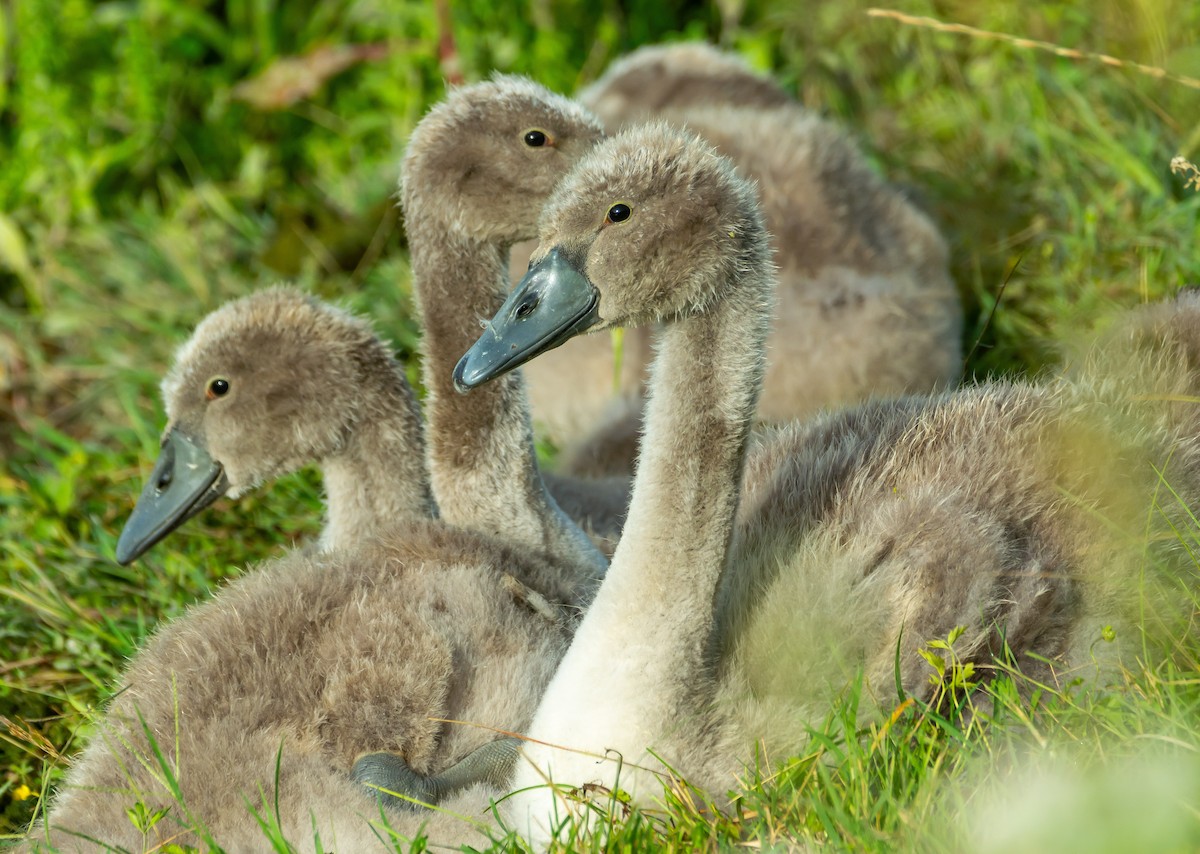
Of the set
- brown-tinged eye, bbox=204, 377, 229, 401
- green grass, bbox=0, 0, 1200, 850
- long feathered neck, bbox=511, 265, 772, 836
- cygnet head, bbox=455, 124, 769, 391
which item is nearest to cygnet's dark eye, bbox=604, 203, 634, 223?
cygnet head, bbox=455, 124, 769, 391

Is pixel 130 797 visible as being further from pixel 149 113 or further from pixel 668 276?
pixel 149 113

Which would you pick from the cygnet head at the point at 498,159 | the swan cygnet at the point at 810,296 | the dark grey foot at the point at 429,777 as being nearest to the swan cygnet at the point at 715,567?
the dark grey foot at the point at 429,777

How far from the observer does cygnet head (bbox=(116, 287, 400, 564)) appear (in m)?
4.02

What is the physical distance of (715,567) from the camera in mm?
3020

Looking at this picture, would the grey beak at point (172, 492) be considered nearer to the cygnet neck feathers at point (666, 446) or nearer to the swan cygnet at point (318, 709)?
the swan cygnet at point (318, 709)

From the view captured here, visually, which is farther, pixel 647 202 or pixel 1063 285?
pixel 1063 285

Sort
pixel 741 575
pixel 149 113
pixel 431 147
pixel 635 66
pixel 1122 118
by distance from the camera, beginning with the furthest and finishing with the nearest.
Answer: pixel 149 113 → pixel 635 66 → pixel 1122 118 → pixel 431 147 → pixel 741 575

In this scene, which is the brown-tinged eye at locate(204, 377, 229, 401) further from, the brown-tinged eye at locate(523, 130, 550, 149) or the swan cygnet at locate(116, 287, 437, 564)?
the brown-tinged eye at locate(523, 130, 550, 149)

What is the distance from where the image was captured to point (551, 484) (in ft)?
15.2

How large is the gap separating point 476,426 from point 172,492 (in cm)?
91

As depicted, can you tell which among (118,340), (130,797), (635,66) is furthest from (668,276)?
(118,340)

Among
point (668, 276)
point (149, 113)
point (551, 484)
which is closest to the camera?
point (668, 276)

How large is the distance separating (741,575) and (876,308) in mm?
2172

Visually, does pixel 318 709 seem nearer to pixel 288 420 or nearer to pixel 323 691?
pixel 323 691
